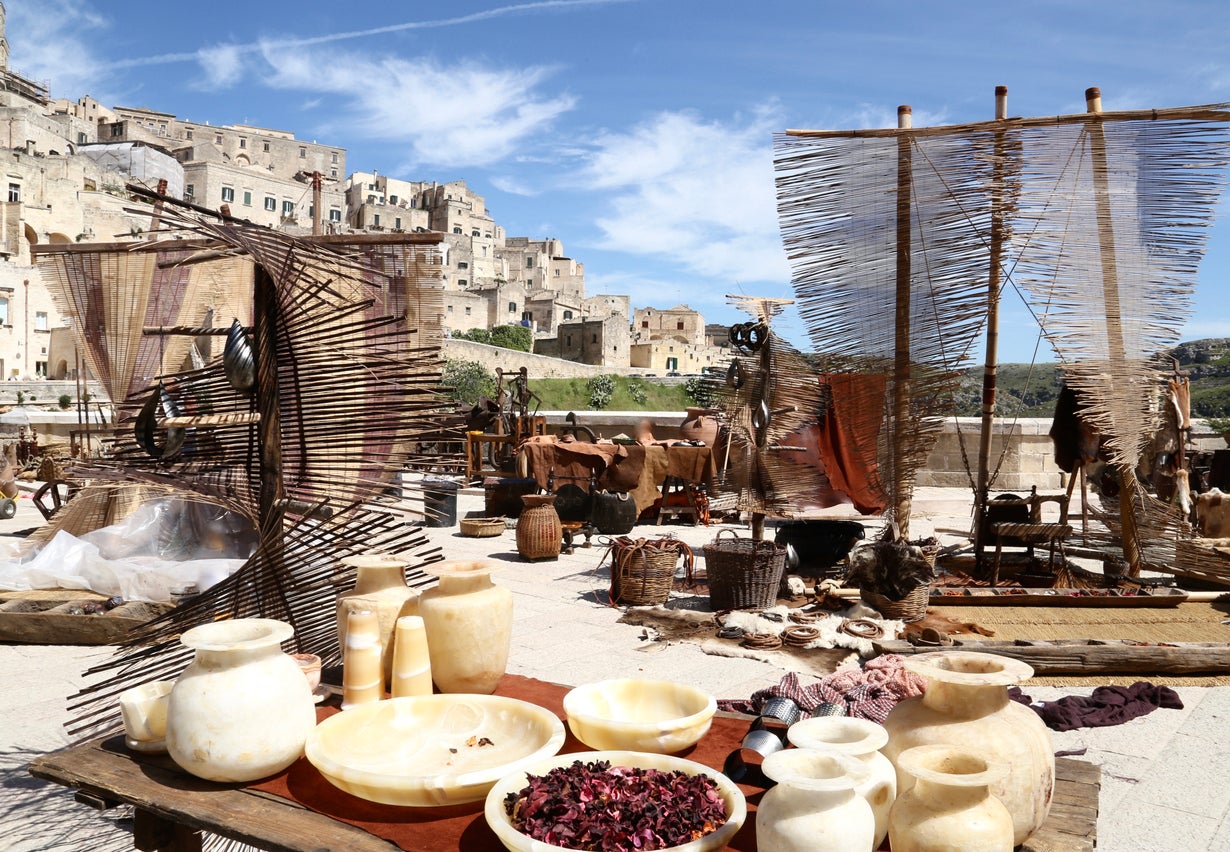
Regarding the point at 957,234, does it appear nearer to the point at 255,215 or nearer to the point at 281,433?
the point at 281,433

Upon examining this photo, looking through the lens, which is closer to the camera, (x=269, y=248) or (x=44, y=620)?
(x=269, y=248)

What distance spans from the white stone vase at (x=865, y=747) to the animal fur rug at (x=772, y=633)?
325 cm

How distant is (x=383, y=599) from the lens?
2.52 metres

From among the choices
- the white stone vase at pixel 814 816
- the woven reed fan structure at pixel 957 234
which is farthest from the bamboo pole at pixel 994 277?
the white stone vase at pixel 814 816

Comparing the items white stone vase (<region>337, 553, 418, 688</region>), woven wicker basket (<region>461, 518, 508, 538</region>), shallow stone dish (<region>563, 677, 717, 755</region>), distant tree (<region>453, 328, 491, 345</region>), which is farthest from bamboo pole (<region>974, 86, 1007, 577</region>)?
distant tree (<region>453, 328, 491, 345</region>)

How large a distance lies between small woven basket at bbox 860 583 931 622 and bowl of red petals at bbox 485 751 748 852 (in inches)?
173

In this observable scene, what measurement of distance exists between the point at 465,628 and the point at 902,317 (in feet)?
13.5

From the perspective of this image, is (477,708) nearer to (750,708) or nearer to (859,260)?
(750,708)

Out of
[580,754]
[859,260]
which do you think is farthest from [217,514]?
[580,754]

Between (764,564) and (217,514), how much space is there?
4321mm

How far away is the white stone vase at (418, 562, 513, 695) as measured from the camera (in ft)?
8.04

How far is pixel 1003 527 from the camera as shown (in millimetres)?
6691

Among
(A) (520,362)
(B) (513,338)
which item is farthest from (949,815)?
(B) (513,338)

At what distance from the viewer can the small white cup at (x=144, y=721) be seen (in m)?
2.21
